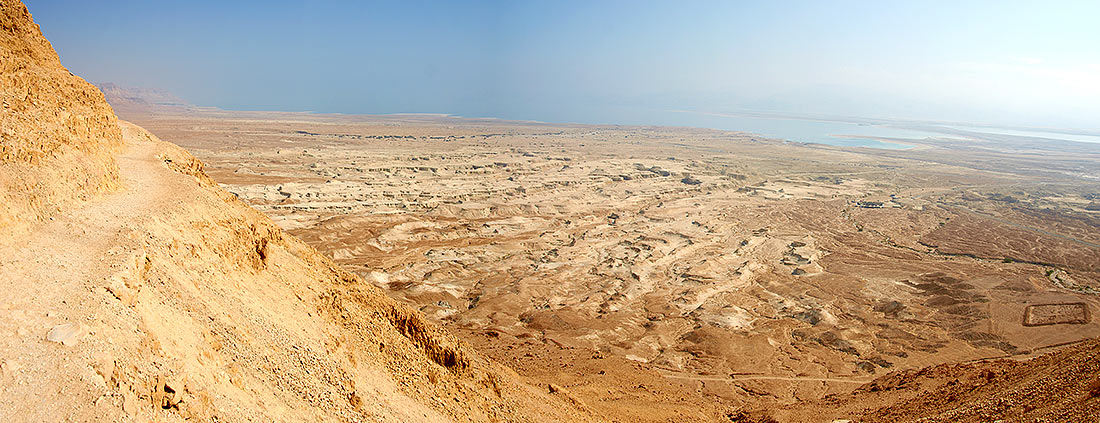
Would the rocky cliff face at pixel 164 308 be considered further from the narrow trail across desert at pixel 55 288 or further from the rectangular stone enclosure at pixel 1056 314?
the rectangular stone enclosure at pixel 1056 314

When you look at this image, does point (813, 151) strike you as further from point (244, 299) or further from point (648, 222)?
point (244, 299)

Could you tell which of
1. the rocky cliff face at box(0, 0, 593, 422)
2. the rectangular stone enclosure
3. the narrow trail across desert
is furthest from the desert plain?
the narrow trail across desert

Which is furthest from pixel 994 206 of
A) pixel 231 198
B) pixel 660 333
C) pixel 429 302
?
pixel 231 198

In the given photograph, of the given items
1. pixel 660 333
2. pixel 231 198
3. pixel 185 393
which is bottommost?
pixel 660 333

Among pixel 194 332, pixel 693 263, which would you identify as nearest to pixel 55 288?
pixel 194 332

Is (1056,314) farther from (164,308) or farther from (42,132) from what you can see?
(42,132)
